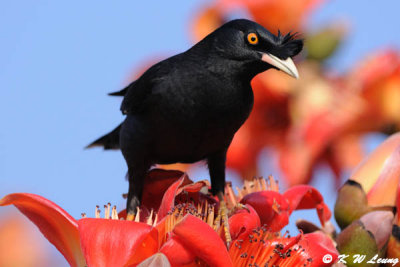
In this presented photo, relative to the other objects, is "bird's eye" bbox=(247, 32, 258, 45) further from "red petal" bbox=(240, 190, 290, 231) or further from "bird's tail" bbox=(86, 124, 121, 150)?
"bird's tail" bbox=(86, 124, 121, 150)

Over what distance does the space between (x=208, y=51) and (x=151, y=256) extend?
1073 millimetres

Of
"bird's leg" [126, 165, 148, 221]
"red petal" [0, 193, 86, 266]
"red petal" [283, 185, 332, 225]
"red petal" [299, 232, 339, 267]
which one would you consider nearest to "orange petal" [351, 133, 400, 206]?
"red petal" [283, 185, 332, 225]

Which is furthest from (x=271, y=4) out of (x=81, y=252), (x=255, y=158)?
(x=81, y=252)

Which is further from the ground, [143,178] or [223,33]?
[223,33]

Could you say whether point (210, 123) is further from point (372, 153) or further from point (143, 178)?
point (372, 153)

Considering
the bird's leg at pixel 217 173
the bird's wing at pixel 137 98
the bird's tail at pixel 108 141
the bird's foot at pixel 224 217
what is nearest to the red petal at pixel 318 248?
the bird's foot at pixel 224 217

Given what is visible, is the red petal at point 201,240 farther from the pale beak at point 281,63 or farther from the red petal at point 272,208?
the pale beak at point 281,63

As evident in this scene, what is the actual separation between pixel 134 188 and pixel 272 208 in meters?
0.53

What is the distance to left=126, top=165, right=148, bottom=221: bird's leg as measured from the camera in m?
2.38

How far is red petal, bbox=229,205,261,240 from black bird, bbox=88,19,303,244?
0.50 metres

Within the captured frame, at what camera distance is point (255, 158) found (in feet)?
12.3

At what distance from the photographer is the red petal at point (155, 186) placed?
7.65 feet

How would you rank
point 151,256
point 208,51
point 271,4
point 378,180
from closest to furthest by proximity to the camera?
point 151,256 → point 378,180 → point 208,51 → point 271,4

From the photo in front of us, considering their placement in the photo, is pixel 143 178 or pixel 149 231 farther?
pixel 143 178
